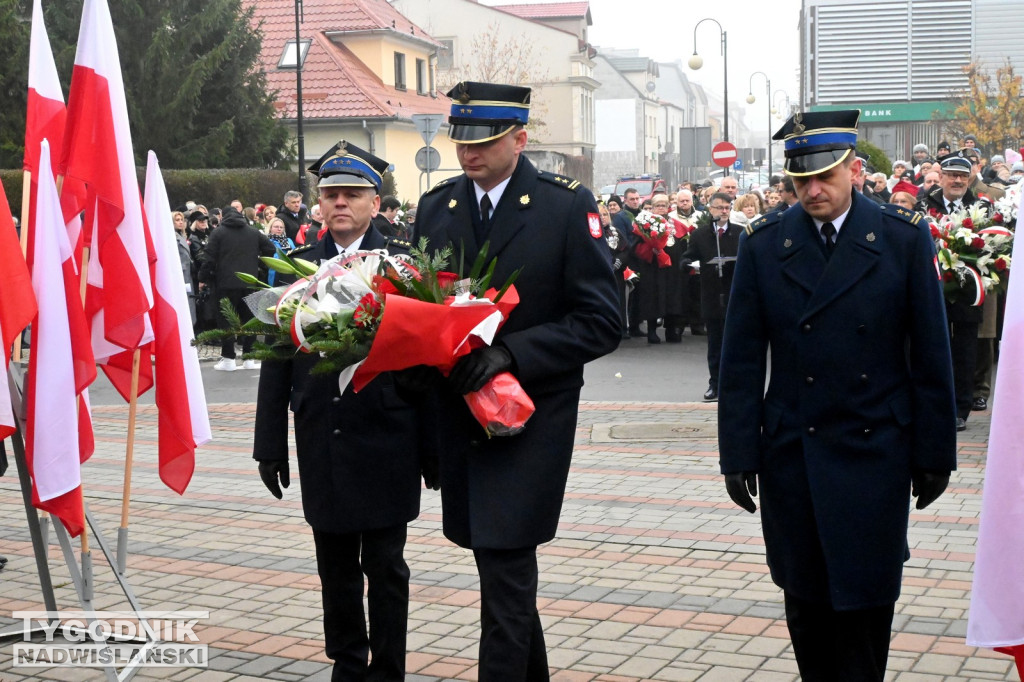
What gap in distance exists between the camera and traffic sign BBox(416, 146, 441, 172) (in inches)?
1056

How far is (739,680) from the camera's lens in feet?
16.8

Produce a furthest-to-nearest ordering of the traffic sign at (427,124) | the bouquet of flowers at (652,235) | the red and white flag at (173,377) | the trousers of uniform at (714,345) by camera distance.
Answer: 1. the traffic sign at (427,124)
2. the bouquet of flowers at (652,235)
3. the trousers of uniform at (714,345)
4. the red and white flag at (173,377)

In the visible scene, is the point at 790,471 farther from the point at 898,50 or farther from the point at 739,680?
the point at 898,50

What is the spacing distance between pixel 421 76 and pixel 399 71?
2731mm

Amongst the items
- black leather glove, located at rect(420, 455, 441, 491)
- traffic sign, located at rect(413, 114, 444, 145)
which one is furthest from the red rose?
traffic sign, located at rect(413, 114, 444, 145)

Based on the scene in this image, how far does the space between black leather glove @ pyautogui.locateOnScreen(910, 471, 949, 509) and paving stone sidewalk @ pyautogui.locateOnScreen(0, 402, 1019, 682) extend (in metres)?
1.10

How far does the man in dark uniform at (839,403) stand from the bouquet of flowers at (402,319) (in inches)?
31.6

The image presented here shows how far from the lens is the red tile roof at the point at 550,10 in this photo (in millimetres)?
79500

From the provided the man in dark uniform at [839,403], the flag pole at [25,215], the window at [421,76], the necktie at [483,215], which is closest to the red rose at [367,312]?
the necktie at [483,215]

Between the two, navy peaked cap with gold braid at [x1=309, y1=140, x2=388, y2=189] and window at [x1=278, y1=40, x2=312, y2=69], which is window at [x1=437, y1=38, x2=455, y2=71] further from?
navy peaked cap with gold braid at [x1=309, y1=140, x2=388, y2=189]

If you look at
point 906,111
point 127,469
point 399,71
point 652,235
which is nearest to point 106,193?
point 127,469

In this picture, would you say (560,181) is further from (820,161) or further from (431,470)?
(431,470)

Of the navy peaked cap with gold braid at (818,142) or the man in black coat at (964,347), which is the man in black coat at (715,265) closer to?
the man in black coat at (964,347)

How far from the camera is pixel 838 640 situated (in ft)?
14.3
